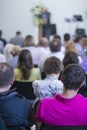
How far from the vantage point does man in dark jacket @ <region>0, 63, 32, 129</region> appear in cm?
238

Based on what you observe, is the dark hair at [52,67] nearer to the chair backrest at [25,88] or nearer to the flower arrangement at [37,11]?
the chair backrest at [25,88]

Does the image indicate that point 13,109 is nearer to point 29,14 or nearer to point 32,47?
point 32,47

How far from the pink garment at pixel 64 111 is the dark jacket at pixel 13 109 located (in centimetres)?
19

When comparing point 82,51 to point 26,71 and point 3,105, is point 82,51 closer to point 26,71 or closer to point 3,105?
point 26,71

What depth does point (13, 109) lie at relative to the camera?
7.91ft

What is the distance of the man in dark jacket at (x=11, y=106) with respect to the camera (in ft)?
7.82

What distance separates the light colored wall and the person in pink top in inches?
415

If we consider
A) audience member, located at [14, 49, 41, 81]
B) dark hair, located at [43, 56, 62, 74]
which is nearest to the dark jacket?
dark hair, located at [43, 56, 62, 74]

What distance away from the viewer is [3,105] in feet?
7.79

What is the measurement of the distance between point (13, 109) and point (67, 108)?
43cm

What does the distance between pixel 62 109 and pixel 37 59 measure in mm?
4306

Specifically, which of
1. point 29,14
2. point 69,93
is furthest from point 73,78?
point 29,14

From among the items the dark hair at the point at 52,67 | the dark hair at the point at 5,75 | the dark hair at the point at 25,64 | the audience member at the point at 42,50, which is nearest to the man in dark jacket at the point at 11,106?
the dark hair at the point at 5,75

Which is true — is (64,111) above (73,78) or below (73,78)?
below
